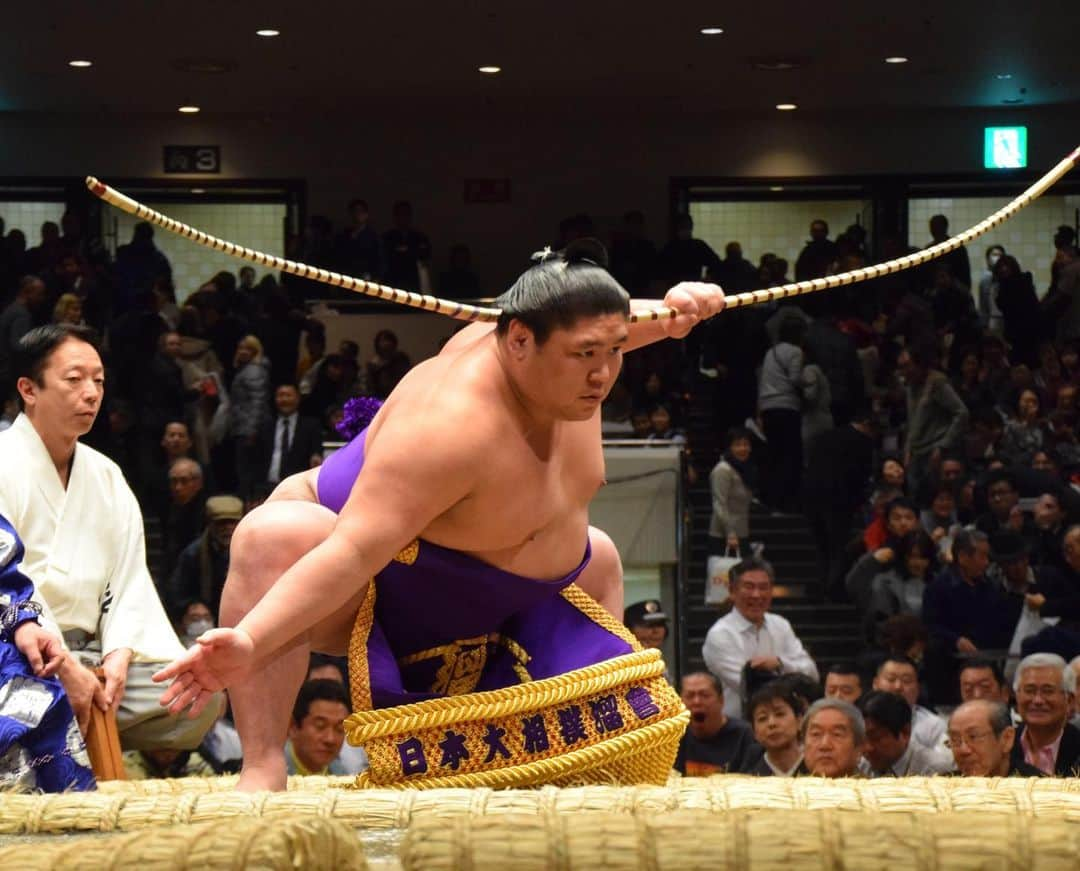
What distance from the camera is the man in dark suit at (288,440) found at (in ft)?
23.9

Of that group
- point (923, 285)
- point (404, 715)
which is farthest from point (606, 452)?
point (923, 285)

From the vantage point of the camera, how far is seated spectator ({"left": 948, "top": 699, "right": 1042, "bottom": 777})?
390cm

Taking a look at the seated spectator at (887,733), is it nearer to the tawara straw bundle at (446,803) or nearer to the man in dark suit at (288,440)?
the tawara straw bundle at (446,803)

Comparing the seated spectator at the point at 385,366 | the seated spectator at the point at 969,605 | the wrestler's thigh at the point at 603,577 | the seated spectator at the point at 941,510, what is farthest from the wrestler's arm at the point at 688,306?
the seated spectator at the point at 385,366

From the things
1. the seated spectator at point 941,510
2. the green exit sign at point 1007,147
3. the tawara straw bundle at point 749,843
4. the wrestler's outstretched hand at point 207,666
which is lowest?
the seated spectator at point 941,510

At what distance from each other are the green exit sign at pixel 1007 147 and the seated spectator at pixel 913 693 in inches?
286

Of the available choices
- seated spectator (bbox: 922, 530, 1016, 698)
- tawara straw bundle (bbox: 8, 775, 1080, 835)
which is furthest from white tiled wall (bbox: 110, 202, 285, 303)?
tawara straw bundle (bbox: 8, 775, 1080, 835)

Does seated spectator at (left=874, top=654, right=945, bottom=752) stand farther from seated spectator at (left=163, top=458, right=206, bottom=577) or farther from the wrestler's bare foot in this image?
seated spectator at (left=163, top=458, right=206, bottom=577)

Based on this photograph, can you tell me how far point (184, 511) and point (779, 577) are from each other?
2480 mm

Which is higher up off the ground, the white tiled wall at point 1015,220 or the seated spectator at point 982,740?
the white tiled wall at point 1015,220

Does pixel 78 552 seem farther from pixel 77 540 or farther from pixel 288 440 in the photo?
pixel 288 440

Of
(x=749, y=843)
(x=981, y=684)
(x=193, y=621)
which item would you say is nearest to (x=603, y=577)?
(x=749, y=843)

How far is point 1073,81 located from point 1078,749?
7478 mm

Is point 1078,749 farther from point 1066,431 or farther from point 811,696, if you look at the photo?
point 1066,431
